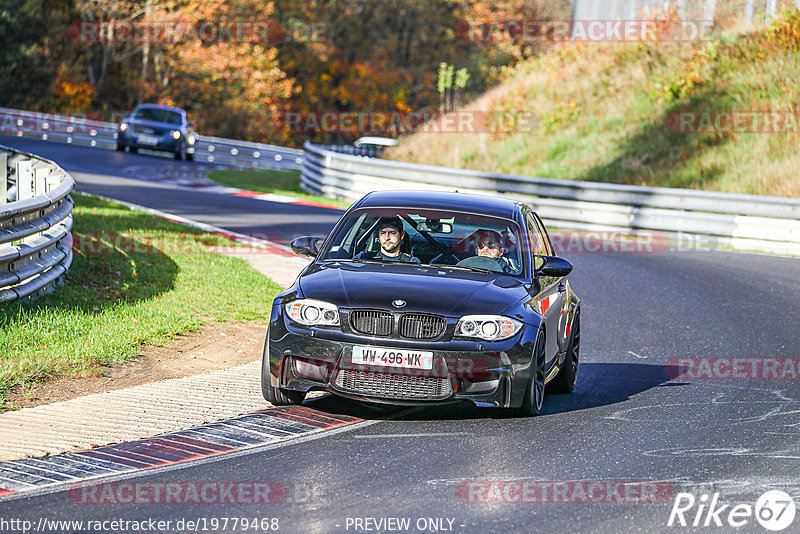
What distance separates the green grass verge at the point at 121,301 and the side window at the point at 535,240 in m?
3.32

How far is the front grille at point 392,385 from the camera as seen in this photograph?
7535 mm

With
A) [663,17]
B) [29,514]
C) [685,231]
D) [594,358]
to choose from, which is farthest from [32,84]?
[29,514]

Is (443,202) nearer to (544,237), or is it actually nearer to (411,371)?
(544,237)

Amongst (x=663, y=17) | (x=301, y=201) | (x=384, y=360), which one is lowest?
(x=301, y=201)

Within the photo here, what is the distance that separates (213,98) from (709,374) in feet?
158

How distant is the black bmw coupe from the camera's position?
754 cm

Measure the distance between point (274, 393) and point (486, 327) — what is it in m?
1.51

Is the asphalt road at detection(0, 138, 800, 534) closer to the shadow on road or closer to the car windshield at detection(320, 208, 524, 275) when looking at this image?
the shadow on road

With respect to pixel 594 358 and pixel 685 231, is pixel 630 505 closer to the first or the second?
pixel 594 358

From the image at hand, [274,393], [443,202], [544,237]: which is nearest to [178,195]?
[544,237]

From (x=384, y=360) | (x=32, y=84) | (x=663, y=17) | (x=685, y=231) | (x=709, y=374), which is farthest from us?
(x=32, y=84)

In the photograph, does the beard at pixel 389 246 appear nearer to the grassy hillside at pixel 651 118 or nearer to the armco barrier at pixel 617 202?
the armco barrier at pixel 617 202

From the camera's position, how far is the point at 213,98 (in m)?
56.1

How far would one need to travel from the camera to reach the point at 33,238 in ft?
37.6
